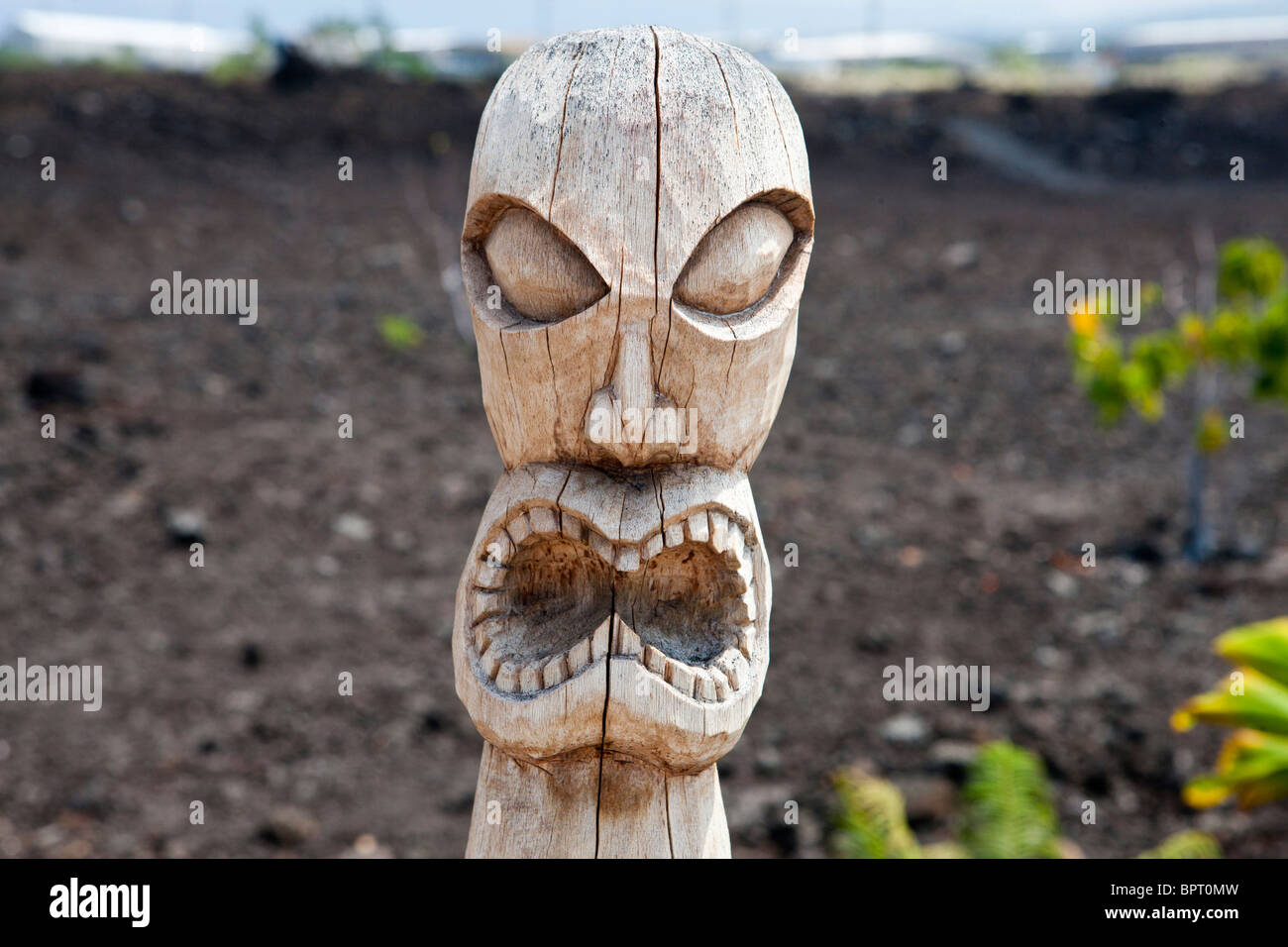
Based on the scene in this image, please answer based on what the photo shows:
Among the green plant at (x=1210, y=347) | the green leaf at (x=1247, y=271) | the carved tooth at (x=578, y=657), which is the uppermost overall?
the green leaf at (x=1247, y=271)

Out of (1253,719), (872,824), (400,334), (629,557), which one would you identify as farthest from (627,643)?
(400,334)

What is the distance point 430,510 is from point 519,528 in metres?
5.23

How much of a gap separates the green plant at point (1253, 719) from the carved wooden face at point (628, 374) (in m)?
2.41

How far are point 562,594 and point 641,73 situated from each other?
1071 millimetres

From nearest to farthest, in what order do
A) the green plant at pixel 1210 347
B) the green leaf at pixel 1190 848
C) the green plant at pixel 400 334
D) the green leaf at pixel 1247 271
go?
1. the green leaf at pixel 1190 848
2. the green plant at pixel 1210 347
3. the green leaf at pixel 1247 271
4. the green plant at pixel 400 334

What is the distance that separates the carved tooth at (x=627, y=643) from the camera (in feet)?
7.46

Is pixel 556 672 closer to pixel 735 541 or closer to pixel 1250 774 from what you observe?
pixel 735 541

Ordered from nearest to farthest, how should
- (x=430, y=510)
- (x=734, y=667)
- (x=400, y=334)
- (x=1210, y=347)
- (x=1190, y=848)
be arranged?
1. (x=734, y=667)
2. (x=1190, y=848)
3. (x=1210, y=347)
4. (x=430, y=510)
5. (x=400, y=334)

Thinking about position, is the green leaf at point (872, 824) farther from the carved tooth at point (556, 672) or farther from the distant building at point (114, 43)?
the distant building at point (114, 43)

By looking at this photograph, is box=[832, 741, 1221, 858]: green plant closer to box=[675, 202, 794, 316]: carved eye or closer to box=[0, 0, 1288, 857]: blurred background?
box=[0, 0, 1288, 857]: blurred background

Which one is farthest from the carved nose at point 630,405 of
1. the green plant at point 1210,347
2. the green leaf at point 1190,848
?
the green plant at point 1210,347

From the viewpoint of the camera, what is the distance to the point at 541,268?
2307 mm

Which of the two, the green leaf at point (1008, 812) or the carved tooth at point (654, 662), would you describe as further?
the green leaf at point (1008, 812)

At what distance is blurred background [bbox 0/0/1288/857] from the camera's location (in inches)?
207
